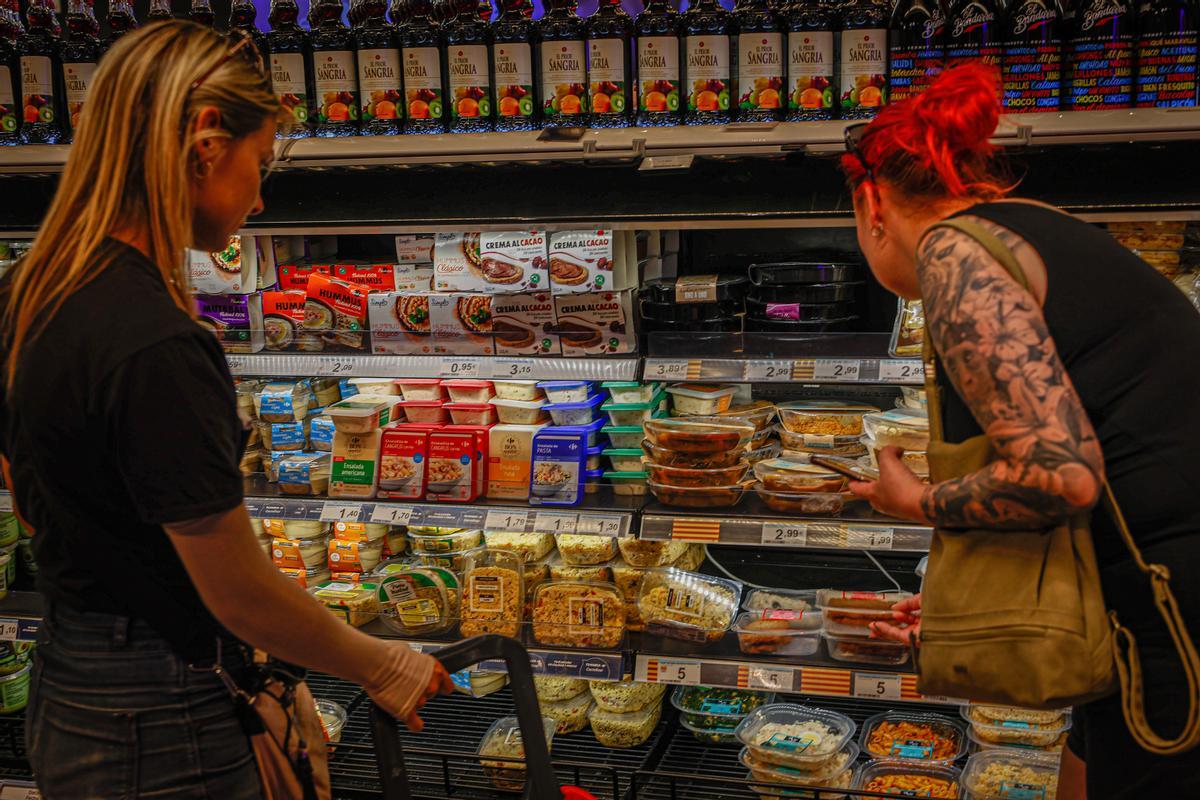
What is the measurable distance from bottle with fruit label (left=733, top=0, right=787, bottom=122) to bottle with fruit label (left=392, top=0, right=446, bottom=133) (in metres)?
0.73

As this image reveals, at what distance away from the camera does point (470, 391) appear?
297 cm

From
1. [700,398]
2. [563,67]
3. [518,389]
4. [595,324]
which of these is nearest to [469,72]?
[563,67]

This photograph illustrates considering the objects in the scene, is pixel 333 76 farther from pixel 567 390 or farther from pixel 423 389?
pixel 567 390

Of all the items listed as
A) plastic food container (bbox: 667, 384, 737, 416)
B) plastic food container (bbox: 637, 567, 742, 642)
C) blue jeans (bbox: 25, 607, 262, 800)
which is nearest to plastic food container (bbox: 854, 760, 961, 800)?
plastic food container (bbox: 637, 567, 742, 642)

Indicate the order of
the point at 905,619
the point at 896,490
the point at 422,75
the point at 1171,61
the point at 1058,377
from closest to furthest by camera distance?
the point at 1058,377
the point at 896,490
the point at 905,619
the point at 1171,61
the point at 422,75

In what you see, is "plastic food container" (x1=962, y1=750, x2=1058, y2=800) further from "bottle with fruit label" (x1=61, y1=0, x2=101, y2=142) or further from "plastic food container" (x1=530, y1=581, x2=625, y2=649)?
"bottle with fruit label" (x1=61, y1=0, x2=101, y2=142)

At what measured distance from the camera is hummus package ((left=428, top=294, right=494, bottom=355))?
9.10 ft

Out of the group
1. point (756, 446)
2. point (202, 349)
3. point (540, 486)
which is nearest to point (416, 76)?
point (540, 486)

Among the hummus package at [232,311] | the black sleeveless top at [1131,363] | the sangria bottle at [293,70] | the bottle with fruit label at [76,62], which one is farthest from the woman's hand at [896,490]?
the bottle with fruit label at [76,62]

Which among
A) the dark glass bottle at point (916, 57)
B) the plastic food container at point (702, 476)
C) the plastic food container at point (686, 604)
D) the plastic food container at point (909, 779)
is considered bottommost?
the plastic food container at point (909, 779)

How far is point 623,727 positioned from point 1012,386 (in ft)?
6.10

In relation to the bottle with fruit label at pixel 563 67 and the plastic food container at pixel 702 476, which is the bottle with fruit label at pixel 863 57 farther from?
the plastic food container at pixel 702 476

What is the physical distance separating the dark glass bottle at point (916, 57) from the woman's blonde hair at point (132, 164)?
156 centimetres

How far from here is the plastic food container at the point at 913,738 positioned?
2.68m
